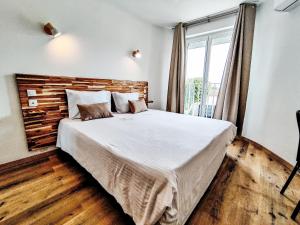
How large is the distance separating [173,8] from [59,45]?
85.8 inches

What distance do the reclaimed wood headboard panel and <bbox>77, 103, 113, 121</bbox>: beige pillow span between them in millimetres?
370

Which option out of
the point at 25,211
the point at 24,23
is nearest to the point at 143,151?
the point at 25,211

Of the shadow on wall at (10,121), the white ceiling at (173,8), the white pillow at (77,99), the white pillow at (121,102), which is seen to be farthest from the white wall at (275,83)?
the shadow on wall at (10,121)

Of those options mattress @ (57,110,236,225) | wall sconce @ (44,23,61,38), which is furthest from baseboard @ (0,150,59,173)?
wall sconce @ (44,23,61,38)

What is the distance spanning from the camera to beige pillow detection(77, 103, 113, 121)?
2.13 meters

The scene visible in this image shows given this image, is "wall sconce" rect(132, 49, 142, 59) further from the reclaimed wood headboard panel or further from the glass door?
the glass door

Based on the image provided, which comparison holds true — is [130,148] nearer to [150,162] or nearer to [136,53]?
[150,162]

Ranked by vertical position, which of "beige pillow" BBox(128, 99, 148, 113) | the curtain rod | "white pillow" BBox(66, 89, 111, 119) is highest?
the curtain rod

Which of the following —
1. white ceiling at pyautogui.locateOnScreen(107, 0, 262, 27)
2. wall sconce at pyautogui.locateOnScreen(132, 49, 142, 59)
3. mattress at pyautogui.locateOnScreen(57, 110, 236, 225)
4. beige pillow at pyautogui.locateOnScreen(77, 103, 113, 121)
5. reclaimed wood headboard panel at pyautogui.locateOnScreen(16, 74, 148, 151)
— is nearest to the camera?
mattress at pyautogui.locateOnScreen(57, 110, 236, 225)

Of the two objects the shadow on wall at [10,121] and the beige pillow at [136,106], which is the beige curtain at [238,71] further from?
the shadow on wall at [10,121]

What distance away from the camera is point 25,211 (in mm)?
1252

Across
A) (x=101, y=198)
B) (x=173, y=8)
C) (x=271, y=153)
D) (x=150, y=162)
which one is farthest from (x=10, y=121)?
(x=271, y=153)

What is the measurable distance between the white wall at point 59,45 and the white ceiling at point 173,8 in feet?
0.71

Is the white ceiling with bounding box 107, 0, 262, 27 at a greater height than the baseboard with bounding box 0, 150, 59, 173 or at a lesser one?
greater
